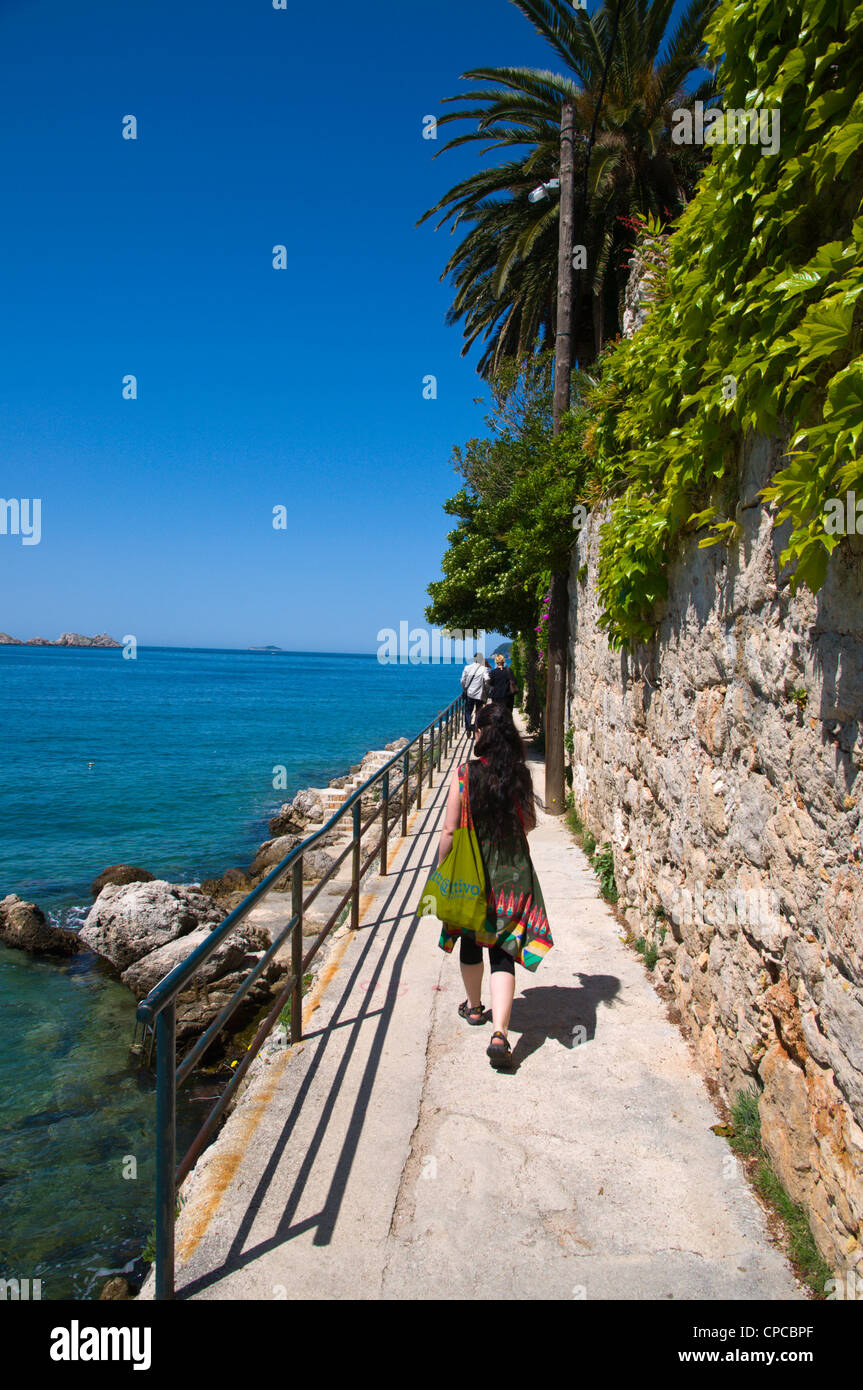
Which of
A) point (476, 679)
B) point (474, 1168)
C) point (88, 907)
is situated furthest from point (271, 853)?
point (474, 1168)

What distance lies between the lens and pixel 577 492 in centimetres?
917

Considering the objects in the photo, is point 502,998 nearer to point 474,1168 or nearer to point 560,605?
point 474,1168

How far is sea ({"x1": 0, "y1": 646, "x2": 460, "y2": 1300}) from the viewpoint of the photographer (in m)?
5.52

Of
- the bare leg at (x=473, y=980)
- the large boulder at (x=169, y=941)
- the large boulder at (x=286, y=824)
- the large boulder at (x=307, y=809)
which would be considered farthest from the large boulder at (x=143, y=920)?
the large boulder at (x=286, y=824)

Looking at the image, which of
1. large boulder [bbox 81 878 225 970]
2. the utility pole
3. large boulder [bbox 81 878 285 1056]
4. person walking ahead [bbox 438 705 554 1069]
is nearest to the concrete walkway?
person walking ahead [bbox 438 705 554 1069]

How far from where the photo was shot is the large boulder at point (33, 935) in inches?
439

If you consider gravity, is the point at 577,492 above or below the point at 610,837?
above

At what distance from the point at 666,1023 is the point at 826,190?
12.8 feet

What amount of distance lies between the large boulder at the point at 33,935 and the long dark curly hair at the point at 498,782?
9.34 metres

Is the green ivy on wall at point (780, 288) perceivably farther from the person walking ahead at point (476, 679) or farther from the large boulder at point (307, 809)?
the large boulder at point (307, 809)

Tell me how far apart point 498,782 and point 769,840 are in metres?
1.38

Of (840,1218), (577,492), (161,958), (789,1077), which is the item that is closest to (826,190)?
(789,1077)

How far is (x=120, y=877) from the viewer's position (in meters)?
14.3
